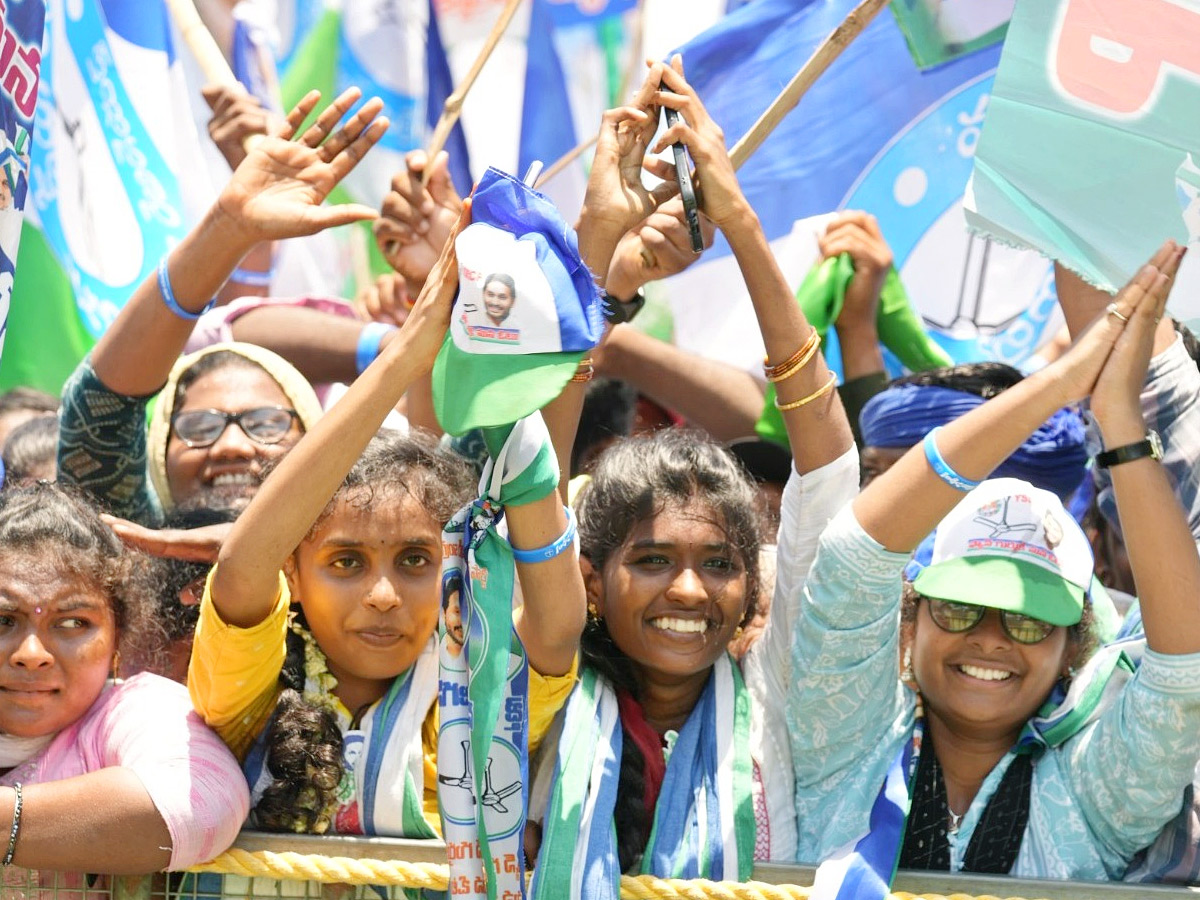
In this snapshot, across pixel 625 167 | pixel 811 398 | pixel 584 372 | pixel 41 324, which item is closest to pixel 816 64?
pixel 625 167

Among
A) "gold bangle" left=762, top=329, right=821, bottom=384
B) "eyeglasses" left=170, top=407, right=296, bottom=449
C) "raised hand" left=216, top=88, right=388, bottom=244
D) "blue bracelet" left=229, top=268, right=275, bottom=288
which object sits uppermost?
"blue bracelet" left=229, top=268, right=275, bottom=288

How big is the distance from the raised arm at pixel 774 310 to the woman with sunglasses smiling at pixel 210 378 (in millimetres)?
648

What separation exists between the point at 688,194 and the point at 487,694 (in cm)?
92

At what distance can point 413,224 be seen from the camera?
395 centimetres

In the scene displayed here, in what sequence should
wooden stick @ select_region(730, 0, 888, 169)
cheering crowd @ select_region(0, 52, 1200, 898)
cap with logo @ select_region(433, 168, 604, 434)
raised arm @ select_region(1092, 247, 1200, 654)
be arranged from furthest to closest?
wooden stick @ select_region(730, 0, 888, 169) → raised arm @ select_region(1092, 247, 1200, 654) → cheering crowd @ select_region(0, 52, 1200, 898) → cap with logo @ select_region(433, 168, 604, 434)

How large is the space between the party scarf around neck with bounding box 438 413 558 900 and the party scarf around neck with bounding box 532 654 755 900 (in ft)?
0.44

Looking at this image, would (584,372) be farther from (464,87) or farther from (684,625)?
Result: (464,87)

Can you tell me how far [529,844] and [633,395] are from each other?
1.97 metres

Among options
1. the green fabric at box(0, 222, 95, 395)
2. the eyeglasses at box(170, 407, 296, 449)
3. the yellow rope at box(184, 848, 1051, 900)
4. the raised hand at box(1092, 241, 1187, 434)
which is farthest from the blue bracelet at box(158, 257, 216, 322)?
the raised hand at box(1092, 241, 1187, 434)

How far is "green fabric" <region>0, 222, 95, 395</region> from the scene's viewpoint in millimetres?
4555

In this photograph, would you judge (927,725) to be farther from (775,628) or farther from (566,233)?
(566,233)

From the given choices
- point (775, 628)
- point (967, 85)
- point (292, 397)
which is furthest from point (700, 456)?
point (967, 85)

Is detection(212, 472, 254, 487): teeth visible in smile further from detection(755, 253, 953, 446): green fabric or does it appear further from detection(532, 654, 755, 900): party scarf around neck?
detection(755, 253, 953, 446): green fabric

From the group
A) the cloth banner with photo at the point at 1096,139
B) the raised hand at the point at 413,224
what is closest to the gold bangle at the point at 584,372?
the cloth banner with photo at the point at 1096,139
